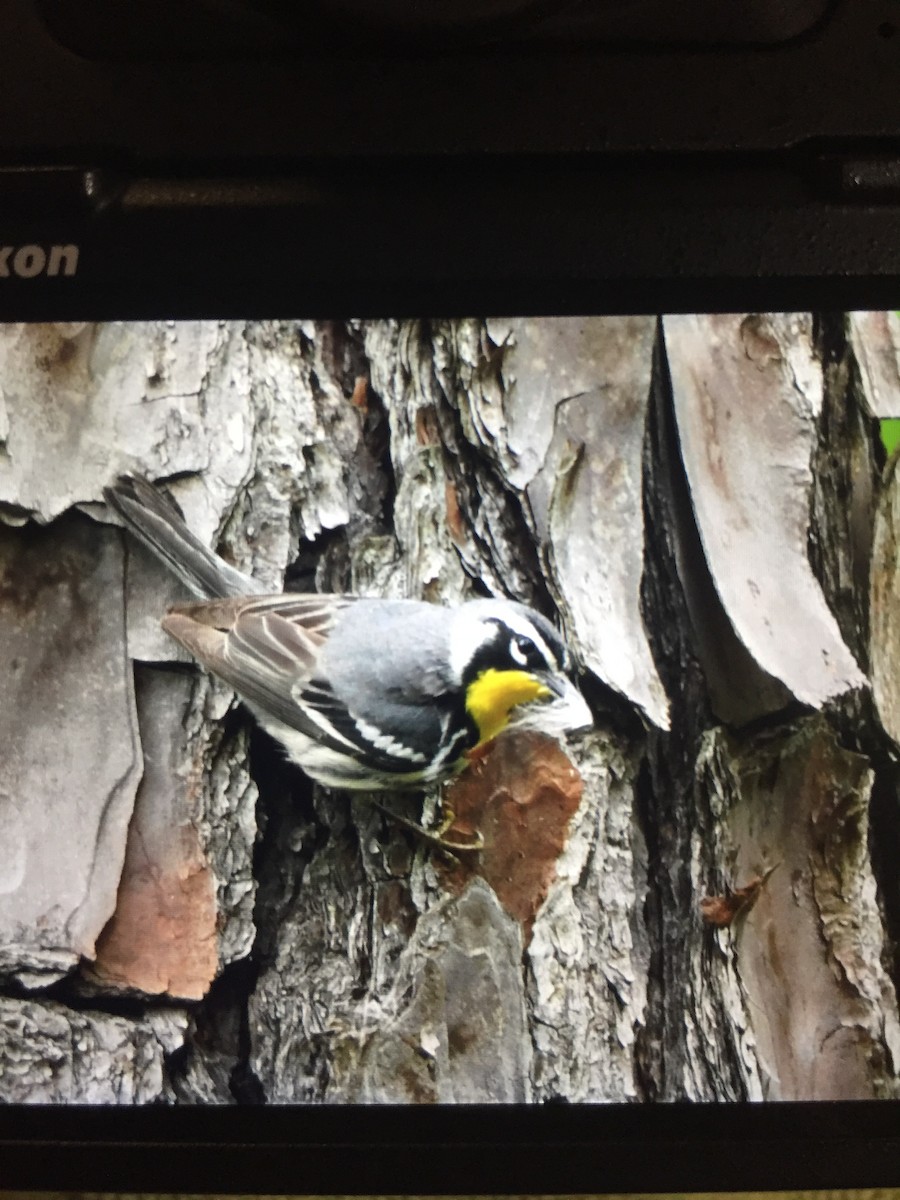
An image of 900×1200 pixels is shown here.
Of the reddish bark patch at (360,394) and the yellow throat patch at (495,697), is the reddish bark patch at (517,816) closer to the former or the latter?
the yellow throat patch at (495,697)

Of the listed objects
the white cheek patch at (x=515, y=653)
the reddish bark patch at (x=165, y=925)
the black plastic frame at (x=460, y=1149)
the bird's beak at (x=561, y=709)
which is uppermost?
the white cheek patch at (x=515, y=653)

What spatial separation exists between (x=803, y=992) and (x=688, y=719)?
249 millimetres

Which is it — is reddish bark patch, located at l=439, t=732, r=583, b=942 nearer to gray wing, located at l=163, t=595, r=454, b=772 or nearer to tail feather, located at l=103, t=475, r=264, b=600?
gray wing, located at l=163, t=595, r=454, b=772

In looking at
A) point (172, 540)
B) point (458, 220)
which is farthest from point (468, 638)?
point (458, 220)

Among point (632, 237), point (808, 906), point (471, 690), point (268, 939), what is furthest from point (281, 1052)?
point (632, 237)

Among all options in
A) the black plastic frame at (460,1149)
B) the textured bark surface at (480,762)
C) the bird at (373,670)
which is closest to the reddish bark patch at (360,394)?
the textured bark surface at (480,762)

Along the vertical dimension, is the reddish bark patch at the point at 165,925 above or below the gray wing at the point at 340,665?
below

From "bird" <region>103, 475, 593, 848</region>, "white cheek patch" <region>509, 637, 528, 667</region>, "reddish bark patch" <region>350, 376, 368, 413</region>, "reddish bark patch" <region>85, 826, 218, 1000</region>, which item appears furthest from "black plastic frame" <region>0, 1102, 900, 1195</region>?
"reddish bark patch" <region>350, 376, 368, 413</region>

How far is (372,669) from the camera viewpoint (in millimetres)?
979

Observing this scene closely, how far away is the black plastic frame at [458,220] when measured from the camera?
100 centimetres

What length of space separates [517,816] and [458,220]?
0.52 metres

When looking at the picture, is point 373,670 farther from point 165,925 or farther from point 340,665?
point 165,925

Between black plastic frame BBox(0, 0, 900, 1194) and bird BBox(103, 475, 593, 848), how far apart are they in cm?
25

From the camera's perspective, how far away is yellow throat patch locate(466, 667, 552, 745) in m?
0.98
